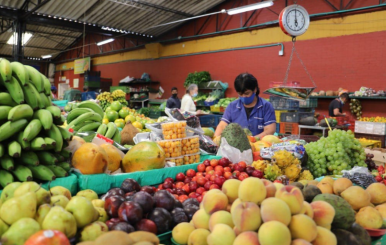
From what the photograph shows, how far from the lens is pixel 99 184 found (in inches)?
81.6

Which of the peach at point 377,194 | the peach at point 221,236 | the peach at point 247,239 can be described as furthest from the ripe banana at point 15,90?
the peach at point 377,194

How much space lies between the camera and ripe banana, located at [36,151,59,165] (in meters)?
1.99

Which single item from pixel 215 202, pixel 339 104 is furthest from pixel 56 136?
pixel 339 104

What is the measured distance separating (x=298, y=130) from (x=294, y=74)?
2.48m

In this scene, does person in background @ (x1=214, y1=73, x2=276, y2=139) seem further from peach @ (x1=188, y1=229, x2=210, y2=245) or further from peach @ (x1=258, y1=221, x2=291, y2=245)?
peach @ (x1=258, y1=221, x2=291, y2=245)

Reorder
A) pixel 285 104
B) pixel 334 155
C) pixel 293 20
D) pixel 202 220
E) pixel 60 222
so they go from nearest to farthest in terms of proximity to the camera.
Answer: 1. pixel 60 222
2. pixel 202 220
3. pixel 334 155
4. pixel 293 20
5. pixel 285 104

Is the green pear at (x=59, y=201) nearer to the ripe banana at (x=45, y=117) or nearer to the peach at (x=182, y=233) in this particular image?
the peach at (x=182, y=233)

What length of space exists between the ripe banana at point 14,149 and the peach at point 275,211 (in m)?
1.39

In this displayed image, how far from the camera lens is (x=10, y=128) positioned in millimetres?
1830

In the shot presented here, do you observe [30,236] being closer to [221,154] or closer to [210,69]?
[221,154]

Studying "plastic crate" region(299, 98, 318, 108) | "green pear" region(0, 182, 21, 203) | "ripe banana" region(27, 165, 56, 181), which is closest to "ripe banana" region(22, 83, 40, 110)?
"ripe banana" region(27, 165, 56, 181)

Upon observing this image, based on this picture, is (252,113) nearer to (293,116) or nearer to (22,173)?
(22,173)

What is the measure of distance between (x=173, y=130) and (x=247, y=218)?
1628 mm

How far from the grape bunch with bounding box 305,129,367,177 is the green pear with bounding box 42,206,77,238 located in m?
2.28
